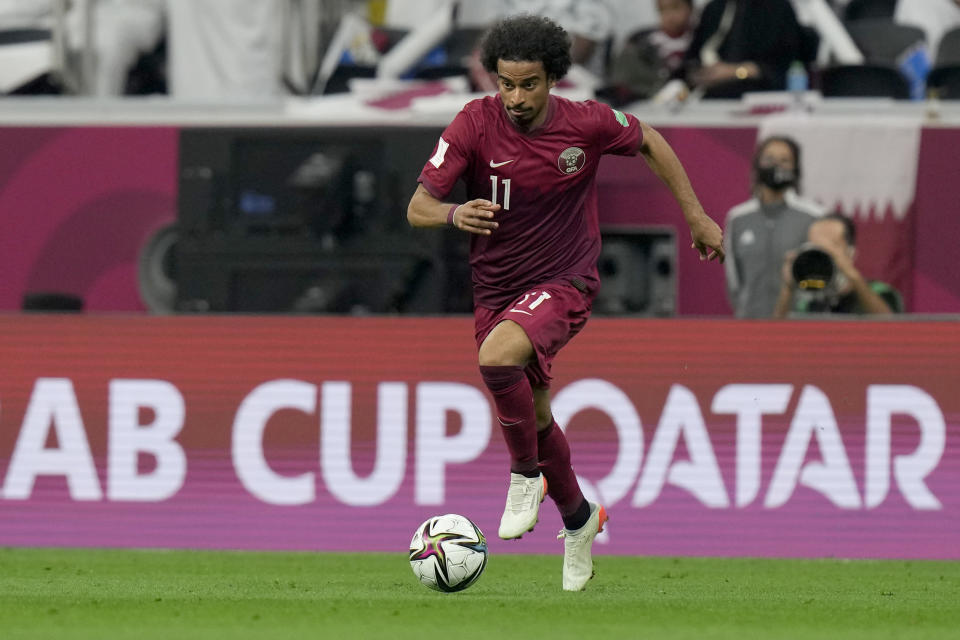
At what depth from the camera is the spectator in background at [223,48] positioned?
13.6m

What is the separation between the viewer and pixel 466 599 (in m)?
7.39

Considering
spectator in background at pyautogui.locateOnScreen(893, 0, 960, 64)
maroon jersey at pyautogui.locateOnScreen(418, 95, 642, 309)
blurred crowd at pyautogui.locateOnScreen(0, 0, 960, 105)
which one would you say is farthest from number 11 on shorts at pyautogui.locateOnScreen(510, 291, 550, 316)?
spectator in background at pyautogui.locateOnScreen(893, 0, 960, 64)

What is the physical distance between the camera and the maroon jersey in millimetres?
7492

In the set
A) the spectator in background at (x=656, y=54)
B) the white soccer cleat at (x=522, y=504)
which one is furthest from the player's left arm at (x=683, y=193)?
the spectator in background at (x=656, y=54)

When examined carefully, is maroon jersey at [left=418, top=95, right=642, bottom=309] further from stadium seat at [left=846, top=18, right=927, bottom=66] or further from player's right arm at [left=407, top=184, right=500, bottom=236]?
stadium seat at [left=846, top=18, right=927, bottom=66]

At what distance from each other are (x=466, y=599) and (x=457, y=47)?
288 inches

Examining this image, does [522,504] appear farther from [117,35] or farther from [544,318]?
[117,35]

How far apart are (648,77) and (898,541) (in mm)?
4349

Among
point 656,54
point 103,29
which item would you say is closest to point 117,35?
point 103,29

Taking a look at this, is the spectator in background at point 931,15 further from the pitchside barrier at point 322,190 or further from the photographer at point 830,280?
the photographer at point 830,280

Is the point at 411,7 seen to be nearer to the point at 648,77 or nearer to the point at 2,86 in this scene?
the point at 648,77

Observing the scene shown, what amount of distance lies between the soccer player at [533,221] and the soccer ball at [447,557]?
0.27m

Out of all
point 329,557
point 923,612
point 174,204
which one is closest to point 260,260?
point 174,204

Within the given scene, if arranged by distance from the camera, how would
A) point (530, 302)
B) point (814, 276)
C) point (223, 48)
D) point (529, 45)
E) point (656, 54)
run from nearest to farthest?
1. point (529, 45)
2. point (530, 302)
3. point (814, 276)
4. point (656, 54)
5. point (223, 48)
